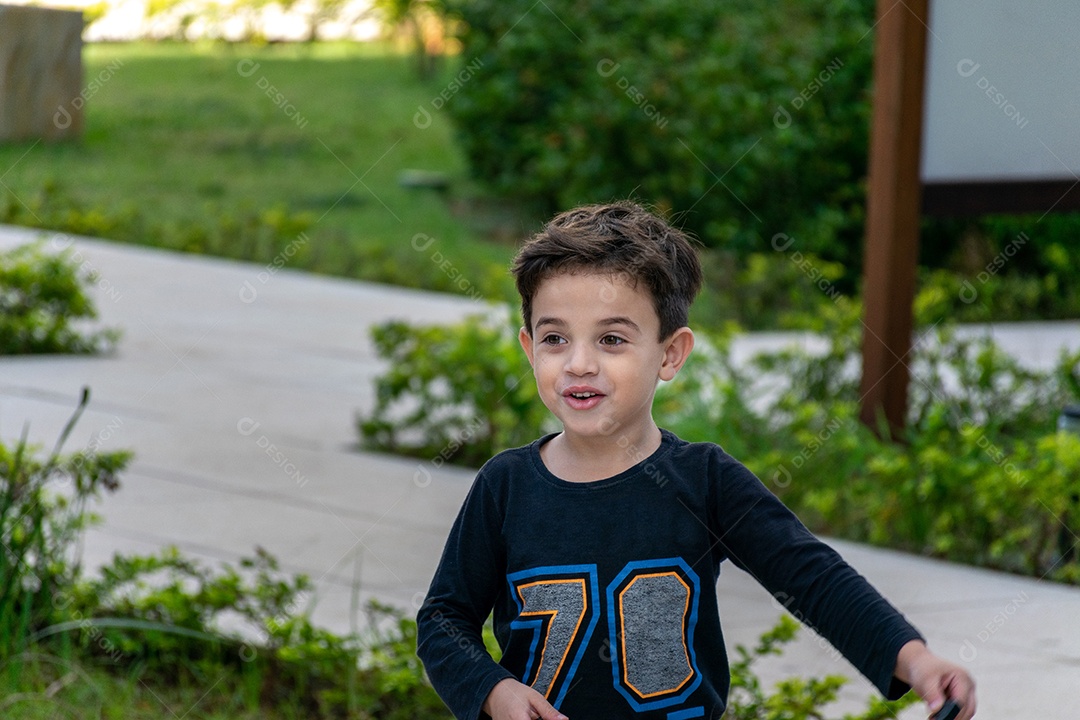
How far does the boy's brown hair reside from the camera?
2074 mm

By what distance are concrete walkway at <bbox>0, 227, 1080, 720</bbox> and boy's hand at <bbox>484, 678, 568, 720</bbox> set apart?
174 cm

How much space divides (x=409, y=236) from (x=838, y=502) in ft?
33.7

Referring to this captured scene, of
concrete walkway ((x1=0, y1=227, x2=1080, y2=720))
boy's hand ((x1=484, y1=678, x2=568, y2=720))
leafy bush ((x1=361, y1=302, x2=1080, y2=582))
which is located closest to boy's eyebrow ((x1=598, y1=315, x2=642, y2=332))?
boy's hand ((x1=484, y1=678, x2=568, y2=720))

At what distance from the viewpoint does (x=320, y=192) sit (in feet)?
58.0

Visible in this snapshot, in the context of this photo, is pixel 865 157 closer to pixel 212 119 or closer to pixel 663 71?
pixel 663 71

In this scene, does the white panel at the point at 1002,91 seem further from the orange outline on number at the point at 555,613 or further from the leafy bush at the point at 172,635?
the orange outline on number at the point at 555,613

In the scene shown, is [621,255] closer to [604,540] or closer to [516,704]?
[604,540]

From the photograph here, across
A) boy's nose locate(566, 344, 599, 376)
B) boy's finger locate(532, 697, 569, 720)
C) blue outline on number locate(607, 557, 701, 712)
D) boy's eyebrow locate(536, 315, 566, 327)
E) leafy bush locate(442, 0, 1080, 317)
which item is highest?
leafy bush locate(442, 0, 1080, 317)

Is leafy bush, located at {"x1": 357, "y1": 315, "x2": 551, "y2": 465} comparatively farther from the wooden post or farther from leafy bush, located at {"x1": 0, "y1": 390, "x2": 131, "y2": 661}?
A: leafy bush, located at {"x1": 0, "y1": 390, "x2": 131, "y2": 661}

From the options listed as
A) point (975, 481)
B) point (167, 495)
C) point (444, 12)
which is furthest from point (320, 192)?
point (975, 481)

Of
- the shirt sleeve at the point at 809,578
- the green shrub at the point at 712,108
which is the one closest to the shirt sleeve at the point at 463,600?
the shirt sleeve at the point at 809,578

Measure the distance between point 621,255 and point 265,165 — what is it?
694 inches

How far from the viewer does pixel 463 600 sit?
2076 millimetres

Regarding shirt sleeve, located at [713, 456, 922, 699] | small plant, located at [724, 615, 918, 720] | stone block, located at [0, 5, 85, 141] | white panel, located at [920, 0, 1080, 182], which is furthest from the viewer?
white panel, located at [920, 0, 1080, 182]
